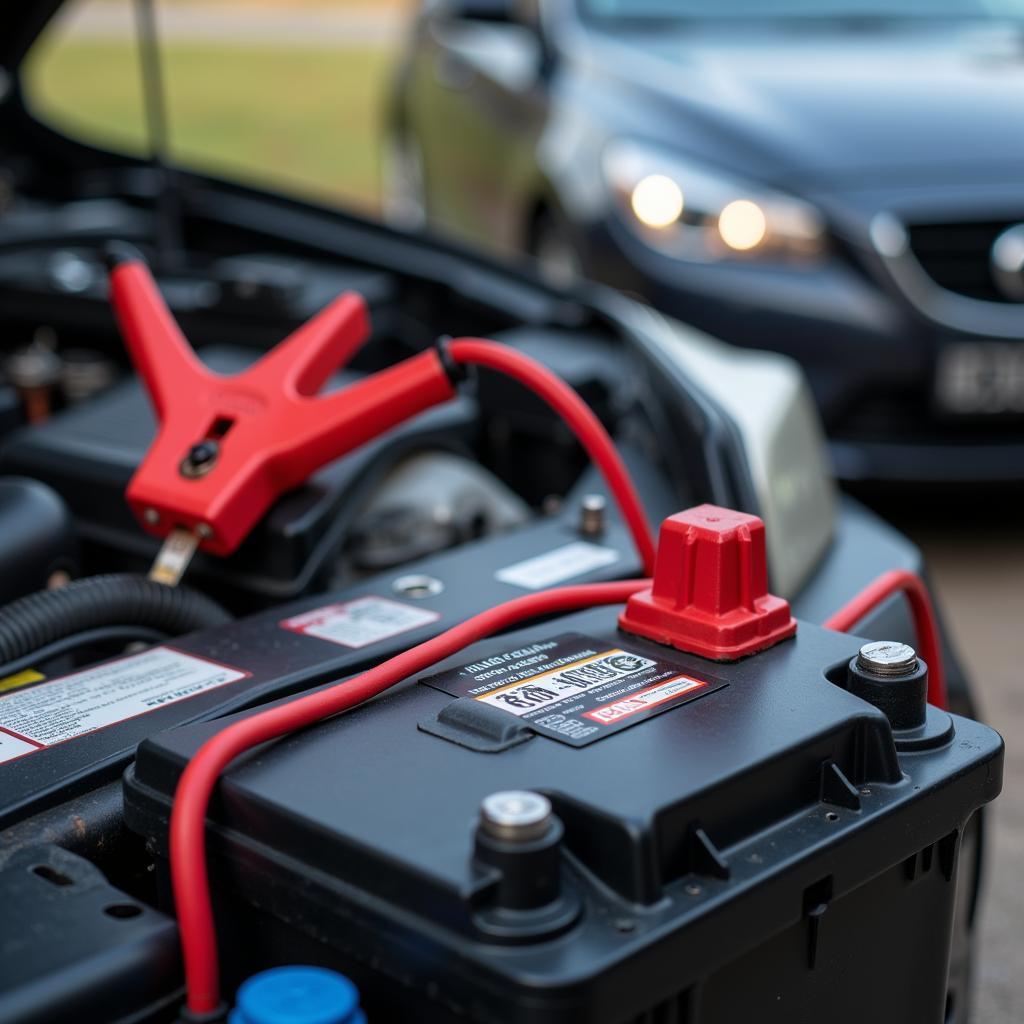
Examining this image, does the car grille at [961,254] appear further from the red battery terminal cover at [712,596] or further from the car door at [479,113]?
the red battery terminal cover at [712,596]

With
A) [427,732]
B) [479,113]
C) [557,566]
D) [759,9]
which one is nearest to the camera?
[427,732]

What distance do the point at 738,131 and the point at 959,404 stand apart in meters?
0.69

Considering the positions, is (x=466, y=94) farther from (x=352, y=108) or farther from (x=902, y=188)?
(x=352, y=108)

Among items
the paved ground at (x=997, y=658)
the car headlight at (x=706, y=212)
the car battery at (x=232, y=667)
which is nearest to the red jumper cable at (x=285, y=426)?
the car battery at (x=232, y=667)

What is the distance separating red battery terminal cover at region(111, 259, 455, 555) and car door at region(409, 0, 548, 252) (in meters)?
2.14

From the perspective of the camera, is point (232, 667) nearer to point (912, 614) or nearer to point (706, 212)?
point (912, 614)

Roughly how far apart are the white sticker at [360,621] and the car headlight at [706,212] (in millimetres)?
1934

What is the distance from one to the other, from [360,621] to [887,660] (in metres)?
0.40

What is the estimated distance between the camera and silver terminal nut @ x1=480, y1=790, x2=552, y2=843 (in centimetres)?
71

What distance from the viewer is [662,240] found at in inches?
118

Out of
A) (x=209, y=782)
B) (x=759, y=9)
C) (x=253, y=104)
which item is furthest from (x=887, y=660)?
(x=253, y=104)

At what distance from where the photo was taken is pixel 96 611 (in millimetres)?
1148

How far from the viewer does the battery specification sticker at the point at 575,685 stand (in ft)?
2.82

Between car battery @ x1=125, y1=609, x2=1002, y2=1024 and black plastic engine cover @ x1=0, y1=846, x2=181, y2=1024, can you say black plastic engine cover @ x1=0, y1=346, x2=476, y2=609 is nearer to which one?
car battery @ x1=125, y1=609, x2=1002, y2=1024
